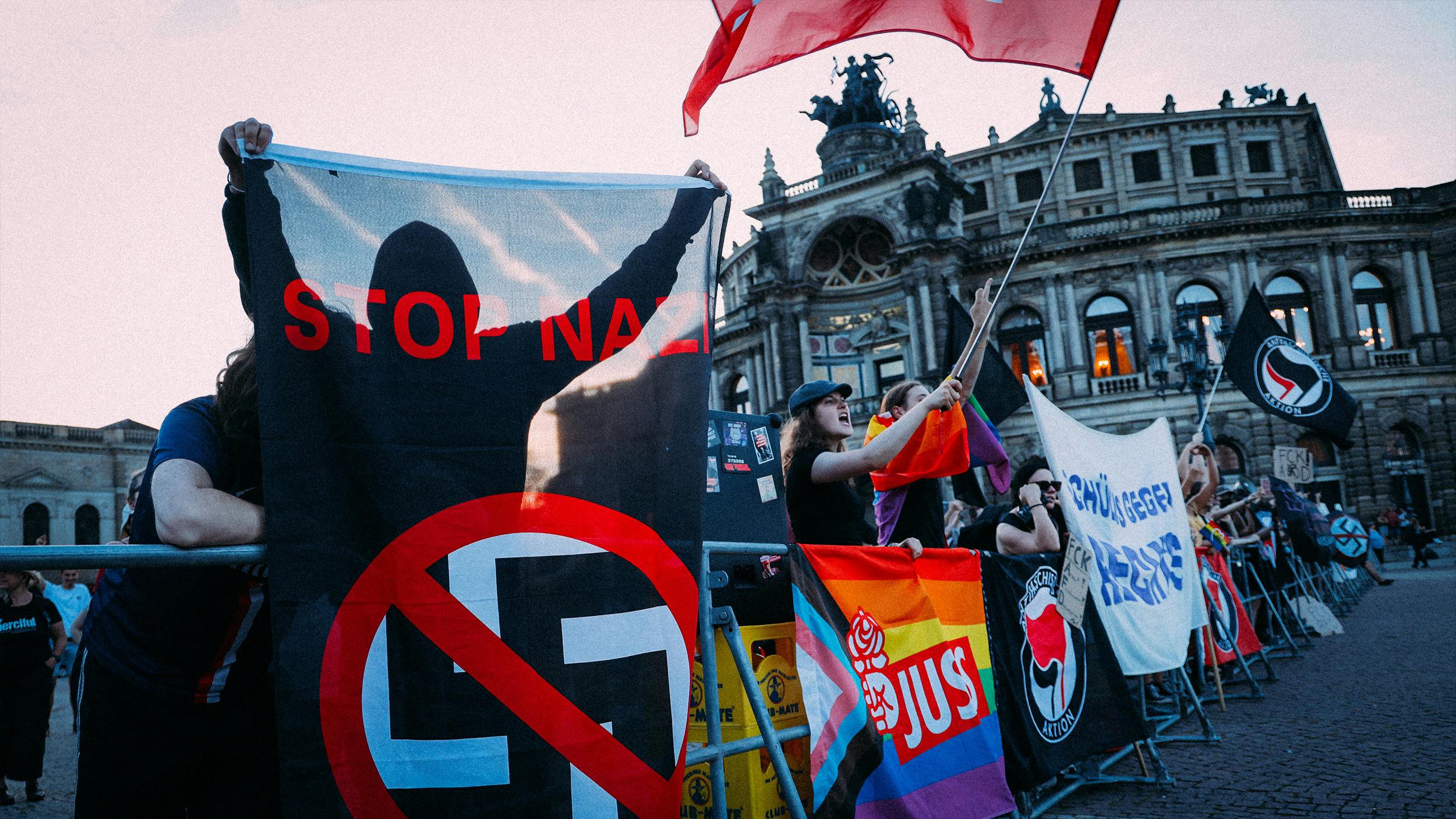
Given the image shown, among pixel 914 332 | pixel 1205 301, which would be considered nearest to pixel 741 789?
pixel 914 332

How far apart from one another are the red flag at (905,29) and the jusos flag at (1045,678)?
2.53 metres

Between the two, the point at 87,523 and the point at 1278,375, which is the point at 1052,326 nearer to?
the point at 1278,375

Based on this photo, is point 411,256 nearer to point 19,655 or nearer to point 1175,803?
point 1175,803

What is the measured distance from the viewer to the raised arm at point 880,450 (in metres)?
3.58

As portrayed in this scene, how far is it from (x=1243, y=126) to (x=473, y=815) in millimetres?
51323

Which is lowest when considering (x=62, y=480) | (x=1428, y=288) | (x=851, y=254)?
(x=62, y=480)

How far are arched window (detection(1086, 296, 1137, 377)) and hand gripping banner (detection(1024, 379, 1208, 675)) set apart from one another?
3013cm

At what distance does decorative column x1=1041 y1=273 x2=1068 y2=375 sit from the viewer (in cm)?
3442

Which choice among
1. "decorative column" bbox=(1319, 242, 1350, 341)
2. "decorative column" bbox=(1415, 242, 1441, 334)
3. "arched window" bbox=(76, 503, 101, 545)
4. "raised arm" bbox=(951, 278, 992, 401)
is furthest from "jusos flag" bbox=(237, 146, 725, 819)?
"arched window" bbox=(76, 503, 101, 545)

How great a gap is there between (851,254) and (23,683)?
3483cm

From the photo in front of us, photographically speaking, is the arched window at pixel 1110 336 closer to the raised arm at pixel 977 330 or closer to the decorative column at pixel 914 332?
the decorative column at pixel 914 332

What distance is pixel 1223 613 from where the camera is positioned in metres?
8.41

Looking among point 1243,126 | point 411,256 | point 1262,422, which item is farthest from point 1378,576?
point 1243,126

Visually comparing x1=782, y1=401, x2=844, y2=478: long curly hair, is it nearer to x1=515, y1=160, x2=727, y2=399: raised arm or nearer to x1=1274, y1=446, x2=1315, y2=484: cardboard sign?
x1=515, y1=160, x2=727, y2=399: raised arm
